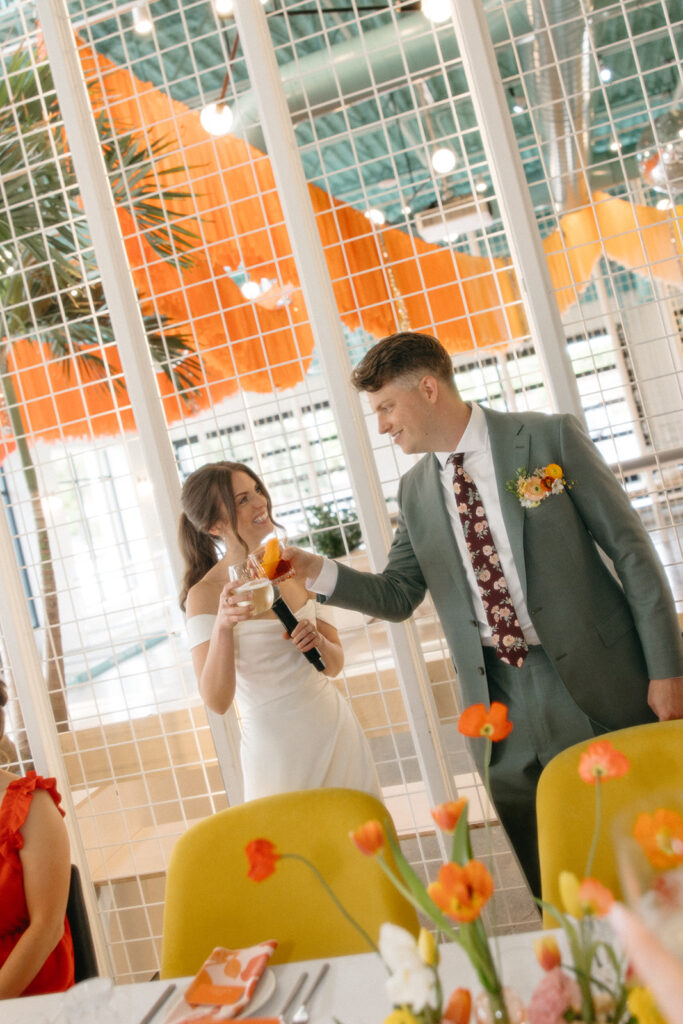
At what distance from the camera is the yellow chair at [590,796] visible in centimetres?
164

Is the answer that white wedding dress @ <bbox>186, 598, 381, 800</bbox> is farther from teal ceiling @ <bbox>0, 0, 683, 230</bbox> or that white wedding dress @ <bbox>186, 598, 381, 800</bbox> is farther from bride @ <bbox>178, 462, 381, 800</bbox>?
teal ceiling @ <bbox>0, 0, 683, 230</bbox>

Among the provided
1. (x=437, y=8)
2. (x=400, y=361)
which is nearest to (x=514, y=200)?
(x=437, y=8)

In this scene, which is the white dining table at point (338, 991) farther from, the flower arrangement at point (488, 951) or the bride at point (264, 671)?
the bride at point (264, 671)

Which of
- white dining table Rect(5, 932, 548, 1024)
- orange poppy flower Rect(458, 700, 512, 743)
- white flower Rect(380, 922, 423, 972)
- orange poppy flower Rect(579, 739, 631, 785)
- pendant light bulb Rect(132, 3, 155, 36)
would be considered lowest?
white dining table Rect(5, 932, 548, 1024)

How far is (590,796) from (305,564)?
0.98 m

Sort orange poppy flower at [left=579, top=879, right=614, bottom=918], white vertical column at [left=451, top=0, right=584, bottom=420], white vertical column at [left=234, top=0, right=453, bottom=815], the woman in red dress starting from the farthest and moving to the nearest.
→ 1. white vertical column at [left=234, top=0, right=453, bottom=815]
2. white vertical column at [left=451, top=0, right=584, bottom=420]
3. the woman in red dress
4. orange poppy flower at [left=579, top=879, right=614, bottom=918]

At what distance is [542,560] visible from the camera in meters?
2.23

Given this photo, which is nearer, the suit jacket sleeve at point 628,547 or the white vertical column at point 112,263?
the suit jacket sleeve at point 628,547

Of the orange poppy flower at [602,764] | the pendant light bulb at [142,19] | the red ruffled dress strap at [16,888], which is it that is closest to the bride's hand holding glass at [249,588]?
the red ruffled dress strap at [16,888]

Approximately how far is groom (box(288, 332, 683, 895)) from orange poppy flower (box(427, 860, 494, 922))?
4.84ft

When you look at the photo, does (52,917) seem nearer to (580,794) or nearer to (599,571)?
(580,794)

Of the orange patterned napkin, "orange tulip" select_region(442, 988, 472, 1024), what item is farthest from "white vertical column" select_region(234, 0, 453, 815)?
"orange tulip" select_region(442, 988, 472, 1024)

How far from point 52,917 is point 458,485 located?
151 centimetres

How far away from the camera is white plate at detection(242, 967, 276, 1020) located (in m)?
1.40
